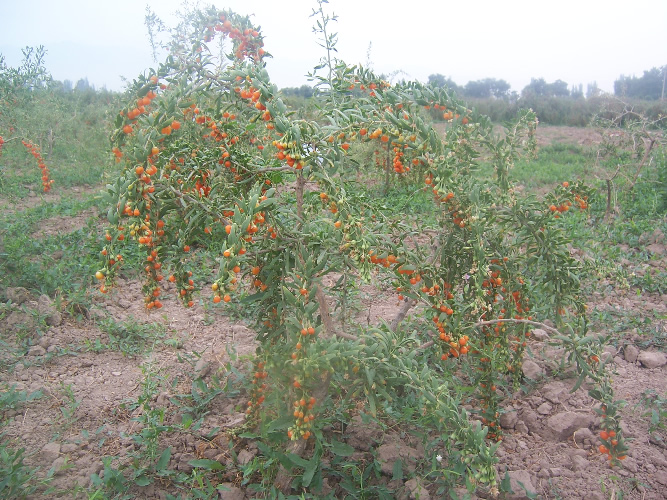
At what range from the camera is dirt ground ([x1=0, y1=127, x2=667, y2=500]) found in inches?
93.1

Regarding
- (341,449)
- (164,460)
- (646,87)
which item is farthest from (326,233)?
(646,87)

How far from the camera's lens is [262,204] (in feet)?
5.82

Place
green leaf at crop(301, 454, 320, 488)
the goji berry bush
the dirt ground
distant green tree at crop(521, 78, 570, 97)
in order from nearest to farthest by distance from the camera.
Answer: the goji berry bush < green leaf at crop(301, 454, 320, 488) < the dirt ground < distant green tree at crop(521, 78, 570, 97)

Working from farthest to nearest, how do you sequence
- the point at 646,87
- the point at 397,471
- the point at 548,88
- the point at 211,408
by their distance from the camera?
the point at 548,88 → the point at 646,87 → the point at 211,408 → the point at 397,471

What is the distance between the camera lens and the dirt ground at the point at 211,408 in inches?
93.1

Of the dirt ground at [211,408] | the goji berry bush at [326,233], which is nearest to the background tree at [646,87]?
the dirt ground at [211,408]

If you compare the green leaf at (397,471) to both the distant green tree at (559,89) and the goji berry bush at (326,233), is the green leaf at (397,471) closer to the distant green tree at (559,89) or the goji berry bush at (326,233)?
the goji berry bush at (326,233)

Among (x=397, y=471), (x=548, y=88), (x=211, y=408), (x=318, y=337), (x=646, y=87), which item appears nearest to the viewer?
(x=318, y=337)

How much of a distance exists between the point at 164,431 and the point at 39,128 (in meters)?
6.90

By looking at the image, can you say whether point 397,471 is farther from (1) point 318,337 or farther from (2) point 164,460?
(2) point 164,460

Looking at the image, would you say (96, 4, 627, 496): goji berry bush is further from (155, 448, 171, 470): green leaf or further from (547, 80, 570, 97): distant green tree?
(547, 80, 570, 97): distant green tree

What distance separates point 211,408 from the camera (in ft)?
9.16

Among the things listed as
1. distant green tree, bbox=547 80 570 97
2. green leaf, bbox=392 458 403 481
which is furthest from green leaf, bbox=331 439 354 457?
distant green tree, bbox=547 80 570 97

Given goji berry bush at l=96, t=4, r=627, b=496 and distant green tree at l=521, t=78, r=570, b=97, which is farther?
distant green tree at l=521, t=78, r=570, b=97
